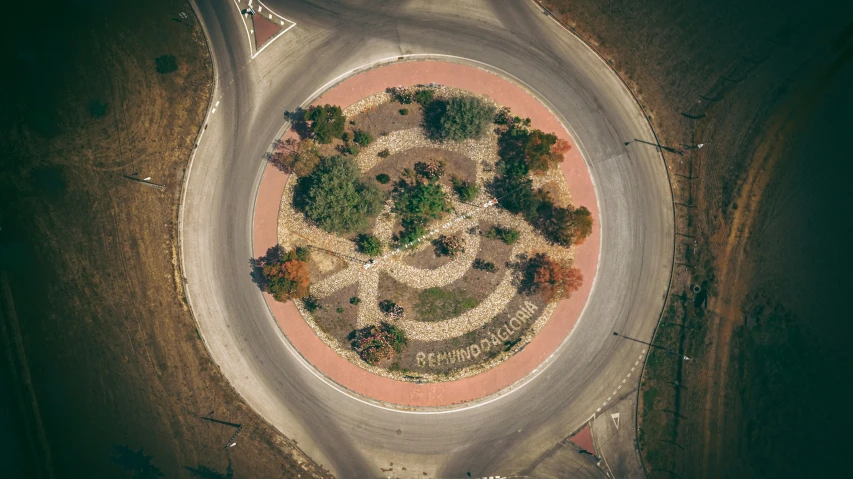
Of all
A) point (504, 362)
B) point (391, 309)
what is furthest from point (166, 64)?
point (504, 362)

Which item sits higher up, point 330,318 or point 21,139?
point 21,139

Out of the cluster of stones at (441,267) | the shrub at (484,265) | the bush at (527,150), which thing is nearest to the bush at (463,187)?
the cluster of stones at (441,267)

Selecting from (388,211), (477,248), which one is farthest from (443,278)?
(388,211)

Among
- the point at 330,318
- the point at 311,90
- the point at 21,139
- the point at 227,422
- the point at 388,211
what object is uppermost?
the point at 311,90

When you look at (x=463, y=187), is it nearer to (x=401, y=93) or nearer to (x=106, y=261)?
(x=401, y=93)

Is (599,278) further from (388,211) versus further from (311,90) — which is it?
(311,90)
